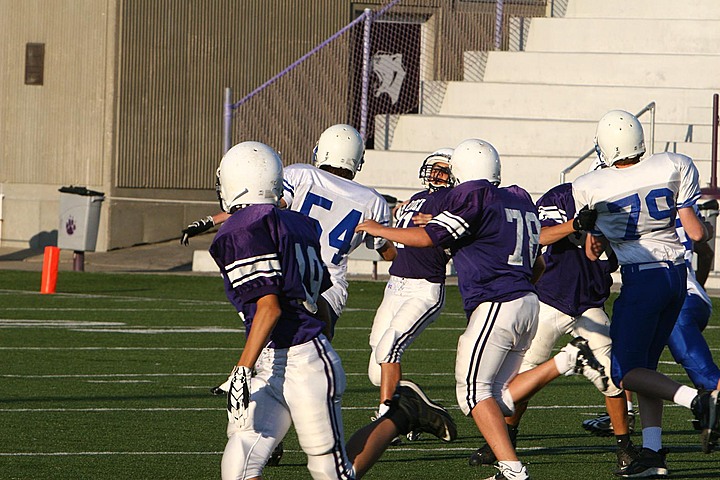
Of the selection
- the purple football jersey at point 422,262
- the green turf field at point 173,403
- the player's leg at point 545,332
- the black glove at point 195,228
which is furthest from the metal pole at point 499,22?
the black glove at point 195,228

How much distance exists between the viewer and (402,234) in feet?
22.8


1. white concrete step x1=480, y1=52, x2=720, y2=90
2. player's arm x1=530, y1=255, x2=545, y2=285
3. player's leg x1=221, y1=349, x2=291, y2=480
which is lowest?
player's leg x1=221, y1=349, x2=291, y2=480

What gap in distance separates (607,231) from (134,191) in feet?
59.7

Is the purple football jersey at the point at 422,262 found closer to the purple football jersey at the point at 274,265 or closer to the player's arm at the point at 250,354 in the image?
the purple football jersey at the point at 274,265

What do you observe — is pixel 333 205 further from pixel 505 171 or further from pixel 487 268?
pixel 505 171

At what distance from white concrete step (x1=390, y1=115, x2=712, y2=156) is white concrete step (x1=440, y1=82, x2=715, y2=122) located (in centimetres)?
64

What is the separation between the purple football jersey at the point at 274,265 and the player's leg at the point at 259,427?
0.35 ft

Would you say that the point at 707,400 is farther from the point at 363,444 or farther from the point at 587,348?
the point at 363,444

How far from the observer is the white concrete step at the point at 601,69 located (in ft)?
81.9

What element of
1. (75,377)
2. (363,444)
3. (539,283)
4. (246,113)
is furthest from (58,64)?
(363,444)

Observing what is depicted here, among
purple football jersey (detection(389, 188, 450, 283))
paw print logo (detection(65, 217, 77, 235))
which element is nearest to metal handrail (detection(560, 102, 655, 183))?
paw print logo (detection(65, 217, 77, 235))

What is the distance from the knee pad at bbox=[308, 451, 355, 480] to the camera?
5480 millimetres

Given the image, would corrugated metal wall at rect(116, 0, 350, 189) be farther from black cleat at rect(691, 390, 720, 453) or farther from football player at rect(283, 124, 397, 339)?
black cleat at rect(691, 390, 720, 453)

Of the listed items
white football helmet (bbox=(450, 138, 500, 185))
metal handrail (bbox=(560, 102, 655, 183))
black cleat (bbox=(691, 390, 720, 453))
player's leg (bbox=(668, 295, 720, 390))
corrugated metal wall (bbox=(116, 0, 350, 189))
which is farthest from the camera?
corrugated metal wall (bbox=(116, 0, 350, 189))
